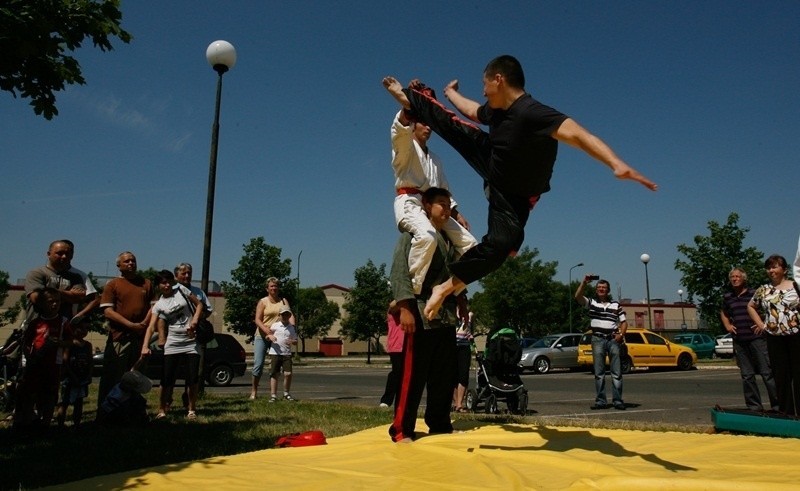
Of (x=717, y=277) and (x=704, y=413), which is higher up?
(x=717, y=277)

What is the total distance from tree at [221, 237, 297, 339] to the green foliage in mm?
5920

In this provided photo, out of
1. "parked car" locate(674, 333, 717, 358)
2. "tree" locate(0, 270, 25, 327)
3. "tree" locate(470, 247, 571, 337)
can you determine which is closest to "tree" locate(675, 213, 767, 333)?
"parked car" locate(674, 333, 717, 358)

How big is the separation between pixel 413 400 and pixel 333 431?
1.56m

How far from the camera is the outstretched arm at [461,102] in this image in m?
4.80

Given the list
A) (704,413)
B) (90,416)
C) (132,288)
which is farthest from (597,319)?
(90,416)

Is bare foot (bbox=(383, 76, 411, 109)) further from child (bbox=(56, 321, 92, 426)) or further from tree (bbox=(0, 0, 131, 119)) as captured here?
child (bbox=(56, 321, 92, 426))

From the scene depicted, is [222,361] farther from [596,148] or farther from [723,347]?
[723,347]

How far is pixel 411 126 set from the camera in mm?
4969

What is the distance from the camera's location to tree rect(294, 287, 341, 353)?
6488 cm

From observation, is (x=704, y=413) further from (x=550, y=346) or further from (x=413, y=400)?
(x=550, y=346)

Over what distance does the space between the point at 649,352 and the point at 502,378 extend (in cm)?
1680

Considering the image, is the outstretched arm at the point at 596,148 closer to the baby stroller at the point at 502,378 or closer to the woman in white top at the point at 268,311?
the baby stroller at the point at 502,378

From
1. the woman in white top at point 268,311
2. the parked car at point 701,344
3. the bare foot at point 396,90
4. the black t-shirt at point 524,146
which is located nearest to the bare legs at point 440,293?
the black t-shirt at point 524,146

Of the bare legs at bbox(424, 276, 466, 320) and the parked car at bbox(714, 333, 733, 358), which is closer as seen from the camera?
the bare legs at bbox(424, 276, 466, 320)
